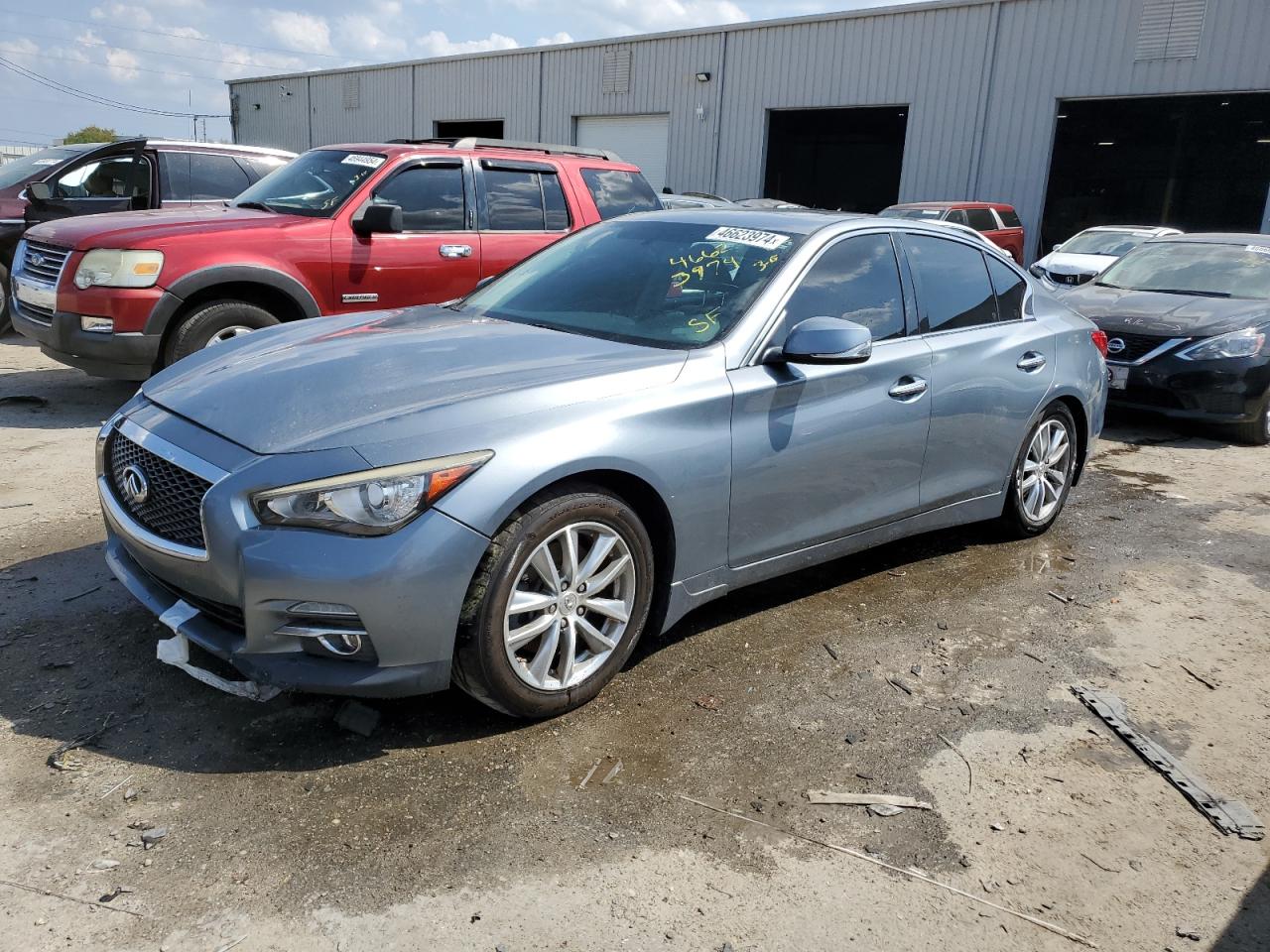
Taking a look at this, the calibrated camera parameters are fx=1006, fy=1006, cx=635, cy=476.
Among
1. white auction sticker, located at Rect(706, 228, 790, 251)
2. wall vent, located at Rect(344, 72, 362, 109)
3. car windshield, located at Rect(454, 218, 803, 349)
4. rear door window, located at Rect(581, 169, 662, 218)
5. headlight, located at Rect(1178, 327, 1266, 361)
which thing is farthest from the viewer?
wall vent, located at Rect(344, 72, 362, 109)

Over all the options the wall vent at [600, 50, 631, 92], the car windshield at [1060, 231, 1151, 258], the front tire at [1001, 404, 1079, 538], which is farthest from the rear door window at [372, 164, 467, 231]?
the wall vent at [600, 50, 631, 92]

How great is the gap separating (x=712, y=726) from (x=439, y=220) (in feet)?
17.2

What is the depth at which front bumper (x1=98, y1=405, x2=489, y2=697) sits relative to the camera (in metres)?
2.71

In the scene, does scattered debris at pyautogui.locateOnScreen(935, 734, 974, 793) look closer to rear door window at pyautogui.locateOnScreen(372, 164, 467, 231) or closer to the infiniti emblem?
the infiniti emblem

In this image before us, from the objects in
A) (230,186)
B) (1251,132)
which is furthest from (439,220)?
(1251,132)

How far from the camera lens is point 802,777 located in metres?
3.01

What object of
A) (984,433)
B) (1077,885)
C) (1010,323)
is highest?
(1010,323)

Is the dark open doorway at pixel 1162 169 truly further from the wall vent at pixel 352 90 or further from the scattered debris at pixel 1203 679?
the scattered debris at pixel 1203 679

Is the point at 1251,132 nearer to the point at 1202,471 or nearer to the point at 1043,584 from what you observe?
the point at 1202,471

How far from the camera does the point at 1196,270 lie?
8938 mm

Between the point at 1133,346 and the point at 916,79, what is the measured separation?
623 inches

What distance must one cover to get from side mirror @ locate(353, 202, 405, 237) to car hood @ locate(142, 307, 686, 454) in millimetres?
3069

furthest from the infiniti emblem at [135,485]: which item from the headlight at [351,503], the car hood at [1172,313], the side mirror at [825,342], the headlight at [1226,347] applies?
the headlight at [1226,347]

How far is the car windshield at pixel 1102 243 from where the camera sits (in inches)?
655
